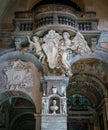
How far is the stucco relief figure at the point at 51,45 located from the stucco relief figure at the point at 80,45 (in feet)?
2.29

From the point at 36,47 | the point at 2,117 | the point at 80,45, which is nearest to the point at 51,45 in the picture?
the point at 36,47

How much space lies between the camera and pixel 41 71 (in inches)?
367

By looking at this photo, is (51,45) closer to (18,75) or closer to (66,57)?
(66,57)

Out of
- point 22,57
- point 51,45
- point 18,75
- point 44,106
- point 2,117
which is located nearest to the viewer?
point 44,106

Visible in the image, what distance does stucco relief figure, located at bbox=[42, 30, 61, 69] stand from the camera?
29.8 ft

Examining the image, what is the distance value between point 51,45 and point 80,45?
3.91 ft

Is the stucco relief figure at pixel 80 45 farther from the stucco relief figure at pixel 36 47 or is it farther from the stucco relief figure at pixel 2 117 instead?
the stucco relief figure at pixel 2 117

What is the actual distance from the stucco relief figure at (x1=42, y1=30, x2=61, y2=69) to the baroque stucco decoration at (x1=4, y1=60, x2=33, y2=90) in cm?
114

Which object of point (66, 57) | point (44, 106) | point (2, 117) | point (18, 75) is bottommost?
point (44, 106)

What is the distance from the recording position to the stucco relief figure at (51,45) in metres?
9.08

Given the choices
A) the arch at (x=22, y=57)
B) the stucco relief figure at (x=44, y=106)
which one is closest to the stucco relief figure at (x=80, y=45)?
the arch at (x=22, y=57)

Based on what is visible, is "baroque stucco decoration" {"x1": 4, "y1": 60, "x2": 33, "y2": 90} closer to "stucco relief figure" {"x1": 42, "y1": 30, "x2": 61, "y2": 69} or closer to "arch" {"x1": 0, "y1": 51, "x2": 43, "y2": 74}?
"arch" {"x1": 0, "y1": 51, "x2": 43, "y2": 74}

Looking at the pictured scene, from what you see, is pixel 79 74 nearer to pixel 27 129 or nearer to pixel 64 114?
pixel 64 114

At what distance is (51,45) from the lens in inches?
363
